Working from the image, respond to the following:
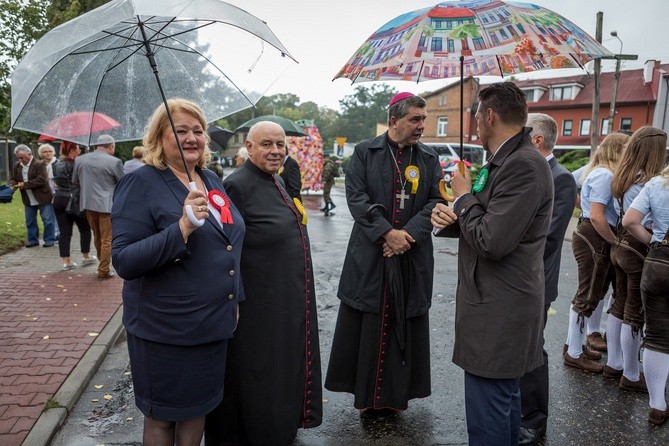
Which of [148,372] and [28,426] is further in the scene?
[28,426]

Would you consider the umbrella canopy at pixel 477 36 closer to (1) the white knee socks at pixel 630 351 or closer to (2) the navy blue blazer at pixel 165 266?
(2) the navy blue blazer at pixel 165 266

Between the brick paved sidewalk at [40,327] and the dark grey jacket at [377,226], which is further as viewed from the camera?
the brick paved sidewalk at [40,327]

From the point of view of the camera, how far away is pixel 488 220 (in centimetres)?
237

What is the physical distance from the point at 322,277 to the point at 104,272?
3246 millimetres

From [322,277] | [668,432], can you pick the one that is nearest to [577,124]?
[322,277]

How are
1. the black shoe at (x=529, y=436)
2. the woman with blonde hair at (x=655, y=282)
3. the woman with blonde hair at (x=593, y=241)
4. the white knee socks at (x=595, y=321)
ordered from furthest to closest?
the white knee socks at (x=595, y=321) < the woman with blonde hair at (x=593, y=241) < the woman with blonde hair at (x=655, y=282) < the black shoe at (x=529, y=436)

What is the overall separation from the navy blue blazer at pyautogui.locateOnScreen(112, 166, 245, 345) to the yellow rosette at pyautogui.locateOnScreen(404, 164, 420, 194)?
5.33 feet

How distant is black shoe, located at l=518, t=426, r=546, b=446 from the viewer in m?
3.29

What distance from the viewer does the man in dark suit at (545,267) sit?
3307 millimetres

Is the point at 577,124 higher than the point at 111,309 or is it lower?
higher

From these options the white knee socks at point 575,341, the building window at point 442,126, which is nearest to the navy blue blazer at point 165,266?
the white knee socks at point 575,341

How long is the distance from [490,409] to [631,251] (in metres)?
2.17

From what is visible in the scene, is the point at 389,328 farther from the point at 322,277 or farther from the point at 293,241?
the point at 322,277

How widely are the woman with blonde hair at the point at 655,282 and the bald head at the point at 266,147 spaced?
255 cm
